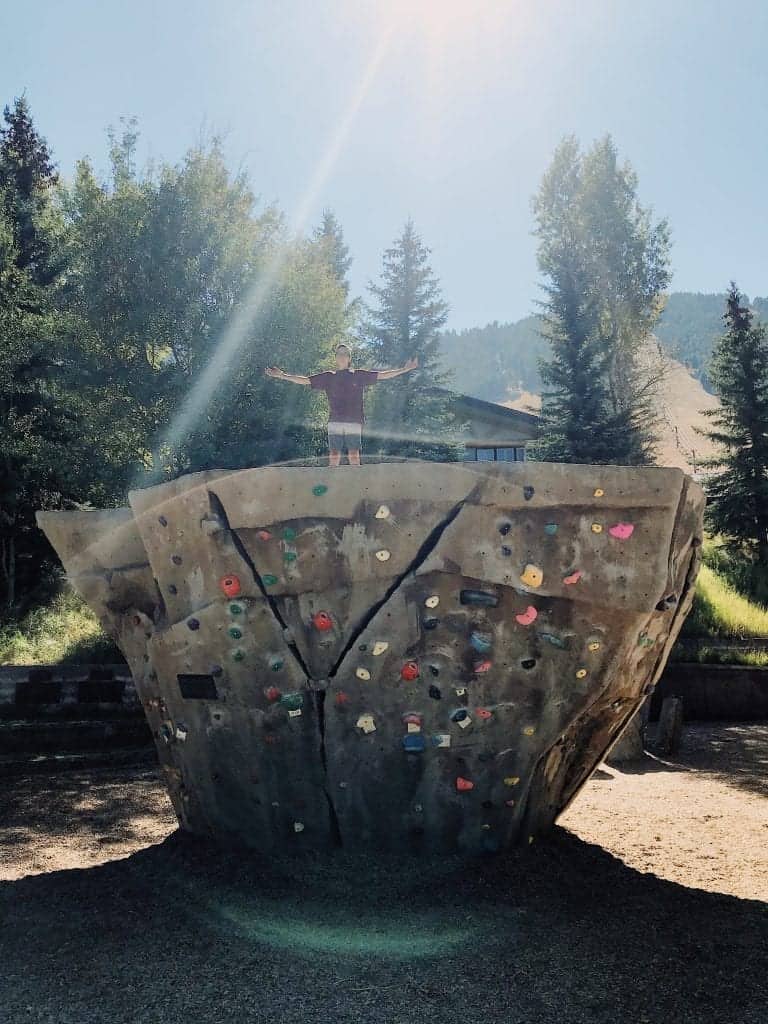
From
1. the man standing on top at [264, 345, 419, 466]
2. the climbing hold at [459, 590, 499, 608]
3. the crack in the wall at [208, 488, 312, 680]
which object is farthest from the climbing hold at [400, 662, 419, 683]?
the man standing on top at [264, 345, 419, 466]

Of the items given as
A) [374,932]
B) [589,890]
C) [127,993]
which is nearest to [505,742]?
[589,890]

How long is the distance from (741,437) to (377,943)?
73.3ft

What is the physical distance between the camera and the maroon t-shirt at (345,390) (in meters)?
6.11

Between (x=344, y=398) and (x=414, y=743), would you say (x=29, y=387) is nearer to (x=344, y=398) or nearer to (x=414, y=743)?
(x=344, y=398)

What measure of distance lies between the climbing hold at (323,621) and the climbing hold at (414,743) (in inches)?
29.3

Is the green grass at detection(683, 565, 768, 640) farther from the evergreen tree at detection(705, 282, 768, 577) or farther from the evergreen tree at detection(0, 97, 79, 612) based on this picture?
the evergreen tree at detection(0, 97, 79, 612)

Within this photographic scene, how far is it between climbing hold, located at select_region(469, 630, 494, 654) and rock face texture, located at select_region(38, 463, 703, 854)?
14 mm

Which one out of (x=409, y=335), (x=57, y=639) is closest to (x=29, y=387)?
(x=57, y=639)

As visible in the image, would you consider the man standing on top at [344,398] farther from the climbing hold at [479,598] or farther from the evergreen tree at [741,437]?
the evergreen tree at [741,437]

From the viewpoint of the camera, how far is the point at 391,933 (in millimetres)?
3979

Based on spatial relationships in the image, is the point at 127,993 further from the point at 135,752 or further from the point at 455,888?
the point at 135,752

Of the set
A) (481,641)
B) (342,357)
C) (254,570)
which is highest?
(342,357)

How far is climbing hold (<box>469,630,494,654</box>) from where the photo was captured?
176 inches

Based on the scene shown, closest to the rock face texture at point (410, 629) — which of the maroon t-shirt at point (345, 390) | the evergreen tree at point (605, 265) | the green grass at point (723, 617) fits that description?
the maroon t-shirt at point (345, 390)
